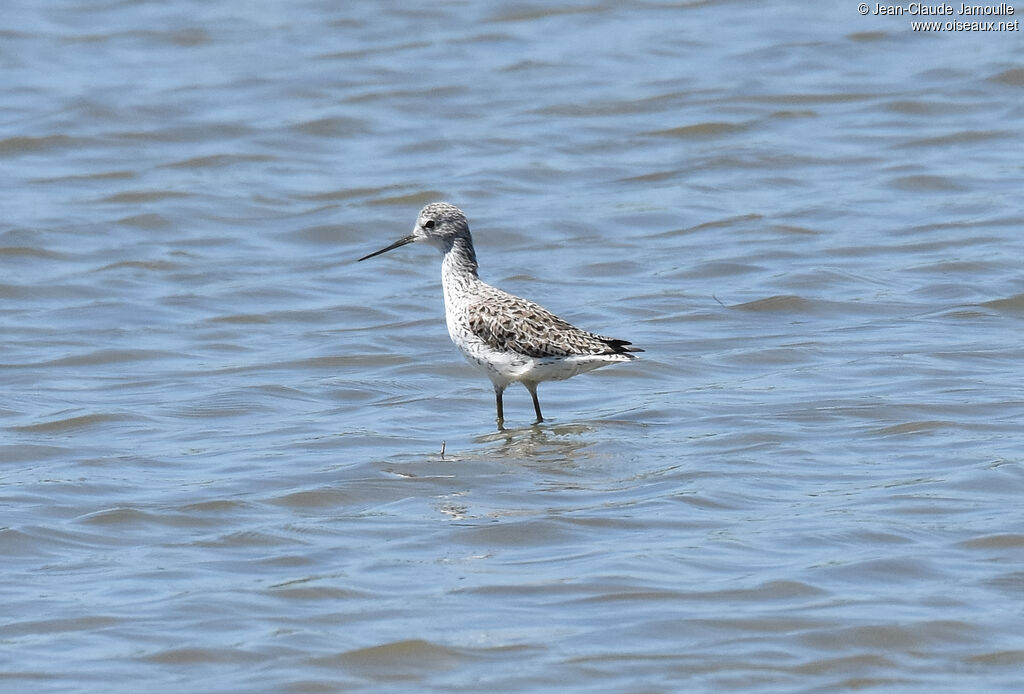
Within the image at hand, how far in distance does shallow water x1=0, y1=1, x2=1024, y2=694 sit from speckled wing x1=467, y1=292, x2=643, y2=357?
47cm

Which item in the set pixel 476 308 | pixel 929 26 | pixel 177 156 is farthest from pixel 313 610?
pixel 929 26

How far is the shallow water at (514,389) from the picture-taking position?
619 cm

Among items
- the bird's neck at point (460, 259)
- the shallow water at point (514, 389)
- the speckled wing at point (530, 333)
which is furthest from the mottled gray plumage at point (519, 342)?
the shallow water at point (514, 389)

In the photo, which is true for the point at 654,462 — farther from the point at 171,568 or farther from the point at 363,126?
the point at 363,126

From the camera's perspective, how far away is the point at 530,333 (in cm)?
921

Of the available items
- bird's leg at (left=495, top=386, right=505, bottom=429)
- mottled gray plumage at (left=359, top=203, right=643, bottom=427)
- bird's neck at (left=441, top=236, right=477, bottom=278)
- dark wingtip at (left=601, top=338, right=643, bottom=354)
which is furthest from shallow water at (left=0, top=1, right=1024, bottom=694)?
bird's neck at (left=441, top=236, right=477, bottom=278)

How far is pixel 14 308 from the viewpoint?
12273mm

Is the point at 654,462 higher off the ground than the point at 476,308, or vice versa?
the point at 476,308

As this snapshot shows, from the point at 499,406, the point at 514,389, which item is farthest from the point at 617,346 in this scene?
the point at 514,389

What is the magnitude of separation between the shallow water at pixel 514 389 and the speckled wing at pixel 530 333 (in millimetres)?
472

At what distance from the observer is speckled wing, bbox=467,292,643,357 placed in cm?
914

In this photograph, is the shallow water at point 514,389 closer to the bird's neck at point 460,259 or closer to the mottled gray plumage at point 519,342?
the mottled gray plumage at point 519,342

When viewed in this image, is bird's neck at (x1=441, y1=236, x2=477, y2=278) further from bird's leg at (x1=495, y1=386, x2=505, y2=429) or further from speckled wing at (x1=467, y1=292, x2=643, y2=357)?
bird's leg at (x1=495, y1=386, x2=505, y2=429)

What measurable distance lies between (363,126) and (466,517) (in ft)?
34.0
